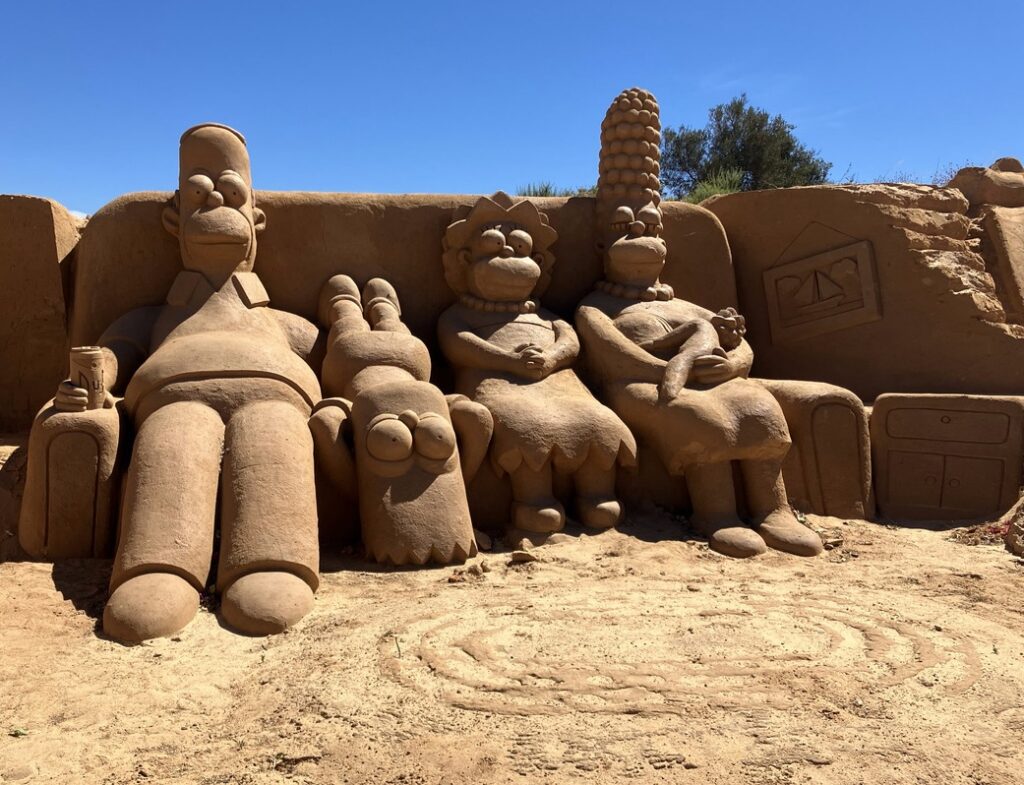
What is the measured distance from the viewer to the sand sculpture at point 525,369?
4.30 meters

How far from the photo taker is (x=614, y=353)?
4848 millimetres

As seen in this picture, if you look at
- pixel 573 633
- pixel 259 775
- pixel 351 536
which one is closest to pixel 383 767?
pixel 259 775

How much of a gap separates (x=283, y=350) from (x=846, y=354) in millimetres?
3439

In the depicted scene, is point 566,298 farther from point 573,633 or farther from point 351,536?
point 573,633

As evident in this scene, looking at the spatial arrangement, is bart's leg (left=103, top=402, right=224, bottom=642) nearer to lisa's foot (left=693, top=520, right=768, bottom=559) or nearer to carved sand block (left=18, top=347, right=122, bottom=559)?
carved sand block (left=18, top=347, right=122, bottom=559)

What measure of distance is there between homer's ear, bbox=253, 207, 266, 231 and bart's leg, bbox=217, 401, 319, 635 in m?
1.35

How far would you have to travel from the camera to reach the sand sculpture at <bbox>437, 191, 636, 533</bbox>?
14.1 ft

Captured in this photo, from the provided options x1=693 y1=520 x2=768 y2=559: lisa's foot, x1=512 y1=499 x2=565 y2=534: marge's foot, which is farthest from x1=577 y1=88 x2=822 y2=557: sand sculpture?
x1=512 y1=499 x2=565 y2=534: marge's foot

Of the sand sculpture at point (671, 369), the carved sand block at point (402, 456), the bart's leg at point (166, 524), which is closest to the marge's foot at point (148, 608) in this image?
the bart's leg at point (166, 524)

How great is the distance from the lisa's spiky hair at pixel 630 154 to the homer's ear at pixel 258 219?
189cm

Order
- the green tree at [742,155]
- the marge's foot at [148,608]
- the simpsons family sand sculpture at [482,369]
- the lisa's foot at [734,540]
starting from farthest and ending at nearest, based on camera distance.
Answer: the green tree at [742,155]
the lisa's foot at [734,540]
the simpsons family sand sculpture at [482,369]
the marge's foot at [148,608]

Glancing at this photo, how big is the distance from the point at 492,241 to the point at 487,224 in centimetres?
16

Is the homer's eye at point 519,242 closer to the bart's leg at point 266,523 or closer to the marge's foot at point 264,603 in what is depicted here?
the bart's leg at point 266,523

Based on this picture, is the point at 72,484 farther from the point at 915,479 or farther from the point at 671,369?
the point at 915,479
